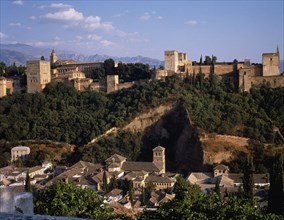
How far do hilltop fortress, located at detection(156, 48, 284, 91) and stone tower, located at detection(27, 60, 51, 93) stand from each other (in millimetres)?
13347

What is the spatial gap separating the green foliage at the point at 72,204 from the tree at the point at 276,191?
47.0ft

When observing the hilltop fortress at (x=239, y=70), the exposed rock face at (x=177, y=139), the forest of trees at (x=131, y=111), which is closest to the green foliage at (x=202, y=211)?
the exposed rock face at (x=177, y=139)

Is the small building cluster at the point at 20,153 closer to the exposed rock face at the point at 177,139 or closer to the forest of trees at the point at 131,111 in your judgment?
the forest of trees at the point at 131,111

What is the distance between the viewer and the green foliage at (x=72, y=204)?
14.7m

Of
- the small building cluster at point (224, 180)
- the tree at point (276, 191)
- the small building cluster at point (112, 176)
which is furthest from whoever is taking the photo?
Answer: the small building cluster at point (224, 180)

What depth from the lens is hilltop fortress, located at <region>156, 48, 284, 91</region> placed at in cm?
4990

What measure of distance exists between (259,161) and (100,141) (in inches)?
599

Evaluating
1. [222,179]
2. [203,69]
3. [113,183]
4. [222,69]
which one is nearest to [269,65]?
[222,69]

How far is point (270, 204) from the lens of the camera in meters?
27.1

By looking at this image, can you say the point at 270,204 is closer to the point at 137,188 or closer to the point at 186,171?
the point at 137,188

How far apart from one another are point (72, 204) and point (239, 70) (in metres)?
38.1

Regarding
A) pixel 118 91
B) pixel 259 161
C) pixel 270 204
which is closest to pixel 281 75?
pixel 259 161

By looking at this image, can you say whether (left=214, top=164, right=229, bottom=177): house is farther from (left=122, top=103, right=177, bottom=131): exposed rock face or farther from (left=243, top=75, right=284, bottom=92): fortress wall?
(left=243, top=75, right=284, bottom=92): fortress wall

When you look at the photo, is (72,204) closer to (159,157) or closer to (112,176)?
(112,176)
